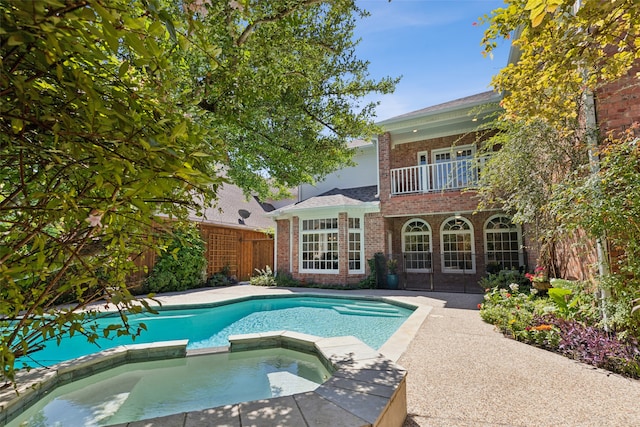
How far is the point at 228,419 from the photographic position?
2152mm

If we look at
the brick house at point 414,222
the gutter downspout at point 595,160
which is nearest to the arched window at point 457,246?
the brick house at point 414,222

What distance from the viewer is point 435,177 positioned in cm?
1191

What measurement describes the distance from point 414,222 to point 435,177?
2.37 m

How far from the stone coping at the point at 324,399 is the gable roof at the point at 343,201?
8621 mm

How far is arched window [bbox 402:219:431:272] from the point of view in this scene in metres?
13.1

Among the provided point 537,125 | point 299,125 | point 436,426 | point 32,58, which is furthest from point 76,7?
point 537,125

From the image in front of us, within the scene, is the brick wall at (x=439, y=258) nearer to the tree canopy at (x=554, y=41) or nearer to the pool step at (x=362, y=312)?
the pool step at (x=362, y=312)

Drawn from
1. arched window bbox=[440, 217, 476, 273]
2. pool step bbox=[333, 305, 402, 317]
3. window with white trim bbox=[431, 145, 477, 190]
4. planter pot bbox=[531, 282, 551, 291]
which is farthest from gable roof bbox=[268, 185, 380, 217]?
planter pot bbox=[531, 282, 551, 291]

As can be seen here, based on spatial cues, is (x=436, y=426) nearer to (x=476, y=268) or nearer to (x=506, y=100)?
(x=506, y=100)

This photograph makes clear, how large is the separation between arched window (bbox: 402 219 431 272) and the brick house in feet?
0.14

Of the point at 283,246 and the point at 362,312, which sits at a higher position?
the point at 283,246

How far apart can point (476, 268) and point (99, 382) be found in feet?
39.9

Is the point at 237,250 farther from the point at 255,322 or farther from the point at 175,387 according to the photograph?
the point at 175,387

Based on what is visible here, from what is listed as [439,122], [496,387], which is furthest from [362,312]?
[439,122]
